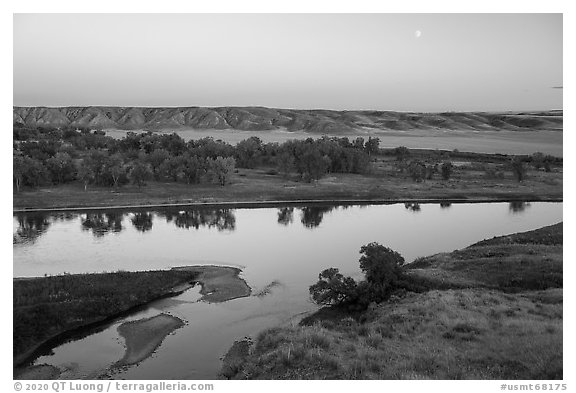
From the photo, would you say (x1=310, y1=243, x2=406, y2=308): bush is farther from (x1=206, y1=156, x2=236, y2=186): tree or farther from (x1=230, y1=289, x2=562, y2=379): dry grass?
(x1=206, y1=156, x2=236, y2=186): tree

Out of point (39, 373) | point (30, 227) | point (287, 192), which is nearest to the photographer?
point (39, 373)

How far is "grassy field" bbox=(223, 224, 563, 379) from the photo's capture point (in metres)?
12.4

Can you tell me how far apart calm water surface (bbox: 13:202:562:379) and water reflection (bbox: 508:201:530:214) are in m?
0.18

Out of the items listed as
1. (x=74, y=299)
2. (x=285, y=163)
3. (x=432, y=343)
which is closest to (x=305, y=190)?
(x=285, y=163)

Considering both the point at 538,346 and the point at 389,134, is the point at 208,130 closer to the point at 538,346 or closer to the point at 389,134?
the point at 389,134

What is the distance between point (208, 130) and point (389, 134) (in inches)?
2059

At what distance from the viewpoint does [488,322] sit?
51.7ft

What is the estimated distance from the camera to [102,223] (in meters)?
39.2

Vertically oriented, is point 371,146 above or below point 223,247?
above

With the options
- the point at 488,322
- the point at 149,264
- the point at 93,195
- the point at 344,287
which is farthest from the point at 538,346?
the point at 93,195

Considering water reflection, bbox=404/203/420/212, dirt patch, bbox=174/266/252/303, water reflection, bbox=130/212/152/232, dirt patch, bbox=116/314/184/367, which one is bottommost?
dirt patch, bbox=116/314/184/367

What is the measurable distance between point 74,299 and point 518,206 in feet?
134

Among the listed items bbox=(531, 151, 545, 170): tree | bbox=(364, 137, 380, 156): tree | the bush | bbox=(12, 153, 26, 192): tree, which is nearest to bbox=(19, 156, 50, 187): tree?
bbox=(12, 153, 26, 192): tree

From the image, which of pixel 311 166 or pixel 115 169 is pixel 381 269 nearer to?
pixel 311 166
